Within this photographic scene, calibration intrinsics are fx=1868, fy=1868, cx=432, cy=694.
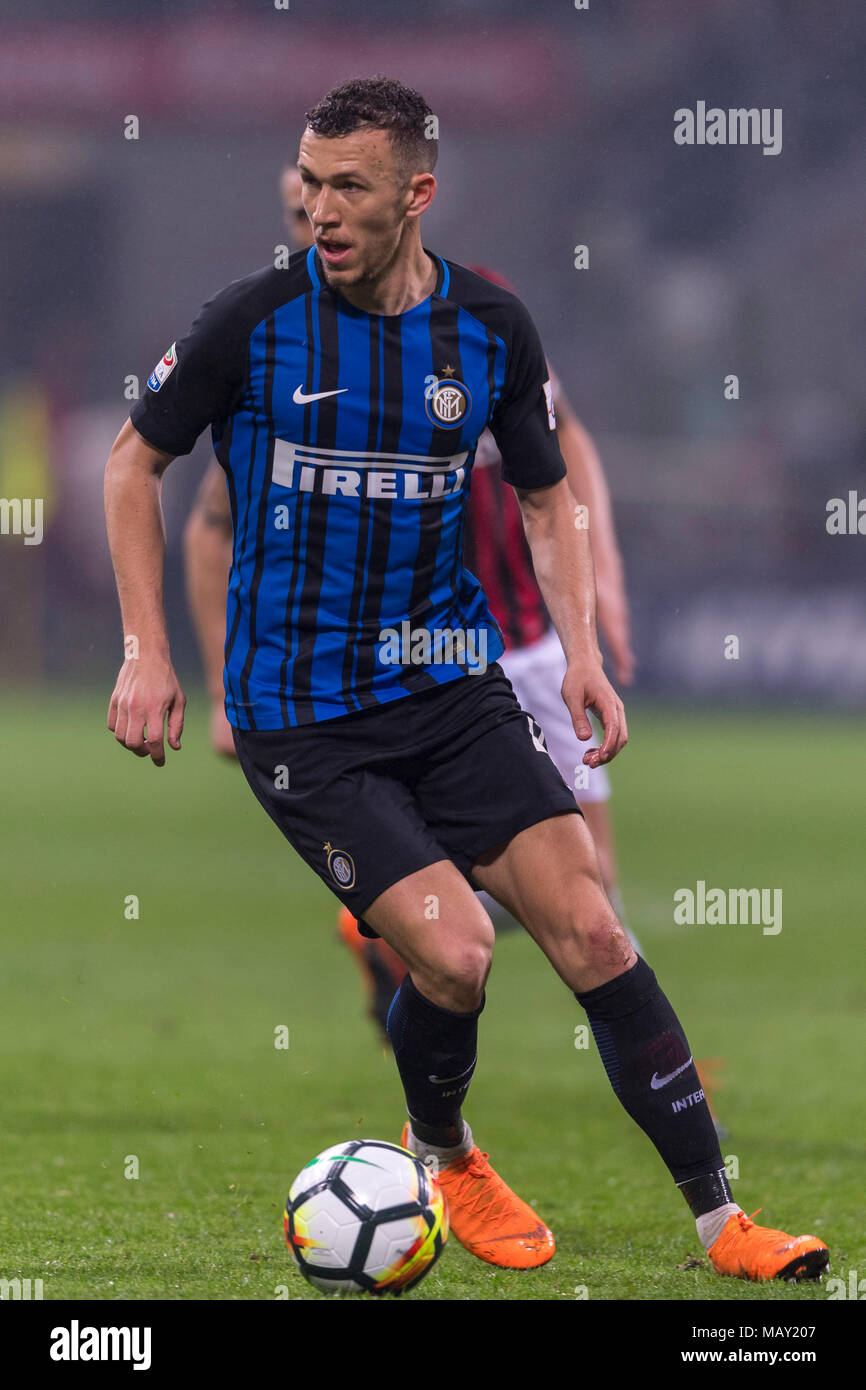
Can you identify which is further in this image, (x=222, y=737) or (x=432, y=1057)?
(x=222, y=737)

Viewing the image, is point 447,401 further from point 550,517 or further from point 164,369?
point 164,369

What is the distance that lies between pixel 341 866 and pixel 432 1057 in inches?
18.3

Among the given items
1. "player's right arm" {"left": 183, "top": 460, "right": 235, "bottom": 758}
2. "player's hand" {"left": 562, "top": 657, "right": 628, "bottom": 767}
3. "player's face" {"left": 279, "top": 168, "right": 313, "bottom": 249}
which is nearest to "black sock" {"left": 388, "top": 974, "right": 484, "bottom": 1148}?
"player's hand" {"left": 562, "top": 657, "right": 628, "bottom": 767}

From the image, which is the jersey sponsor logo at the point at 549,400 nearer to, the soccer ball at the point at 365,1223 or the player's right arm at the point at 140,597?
the player's right arm at the point at 140,597

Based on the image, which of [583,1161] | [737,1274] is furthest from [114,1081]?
[737,1274]

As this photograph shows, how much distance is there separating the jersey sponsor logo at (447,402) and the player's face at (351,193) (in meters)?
0.26

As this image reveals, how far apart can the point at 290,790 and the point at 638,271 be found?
676 inches

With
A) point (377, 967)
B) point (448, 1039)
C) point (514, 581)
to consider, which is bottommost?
point (377, 967)

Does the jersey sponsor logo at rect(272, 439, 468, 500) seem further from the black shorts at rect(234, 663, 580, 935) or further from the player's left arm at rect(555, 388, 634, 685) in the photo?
the player's left arm at rect(555, 388, 634, 685)

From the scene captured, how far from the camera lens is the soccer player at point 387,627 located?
3271mm

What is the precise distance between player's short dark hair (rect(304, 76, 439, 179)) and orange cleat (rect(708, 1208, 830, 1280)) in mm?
1942

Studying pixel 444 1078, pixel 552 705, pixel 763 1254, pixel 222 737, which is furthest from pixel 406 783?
pixel 552 705

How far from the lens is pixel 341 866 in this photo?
3322 millimetres

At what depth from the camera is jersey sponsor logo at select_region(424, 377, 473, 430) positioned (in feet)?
11.1
